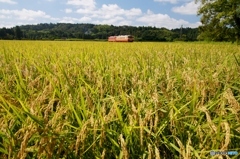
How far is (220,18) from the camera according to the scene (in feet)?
105

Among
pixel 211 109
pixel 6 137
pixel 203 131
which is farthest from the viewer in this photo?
pixel 211 109

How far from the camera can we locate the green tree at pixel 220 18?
102 ft

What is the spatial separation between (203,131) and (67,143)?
1013 millimetres

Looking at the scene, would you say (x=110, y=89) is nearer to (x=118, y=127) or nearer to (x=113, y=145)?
(x=118, y=127)

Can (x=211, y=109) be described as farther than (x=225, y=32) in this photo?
No

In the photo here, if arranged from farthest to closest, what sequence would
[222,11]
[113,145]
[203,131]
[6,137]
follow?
[222,11] → [203,131] → [113,145] → [6,137]

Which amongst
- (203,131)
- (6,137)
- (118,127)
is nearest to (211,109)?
(203,131)

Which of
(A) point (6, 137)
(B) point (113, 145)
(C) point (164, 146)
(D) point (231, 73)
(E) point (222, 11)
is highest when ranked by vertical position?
(E) point (222, 11)

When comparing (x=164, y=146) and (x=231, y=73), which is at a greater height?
(x=231, y=73)

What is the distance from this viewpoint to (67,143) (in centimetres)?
151

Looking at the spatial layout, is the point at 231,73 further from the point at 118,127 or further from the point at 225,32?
the point at 225,32

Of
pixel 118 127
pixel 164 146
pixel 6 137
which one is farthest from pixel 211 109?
pixel 6 137

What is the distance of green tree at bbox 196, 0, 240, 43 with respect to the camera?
102ft

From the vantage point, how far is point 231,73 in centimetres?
257
